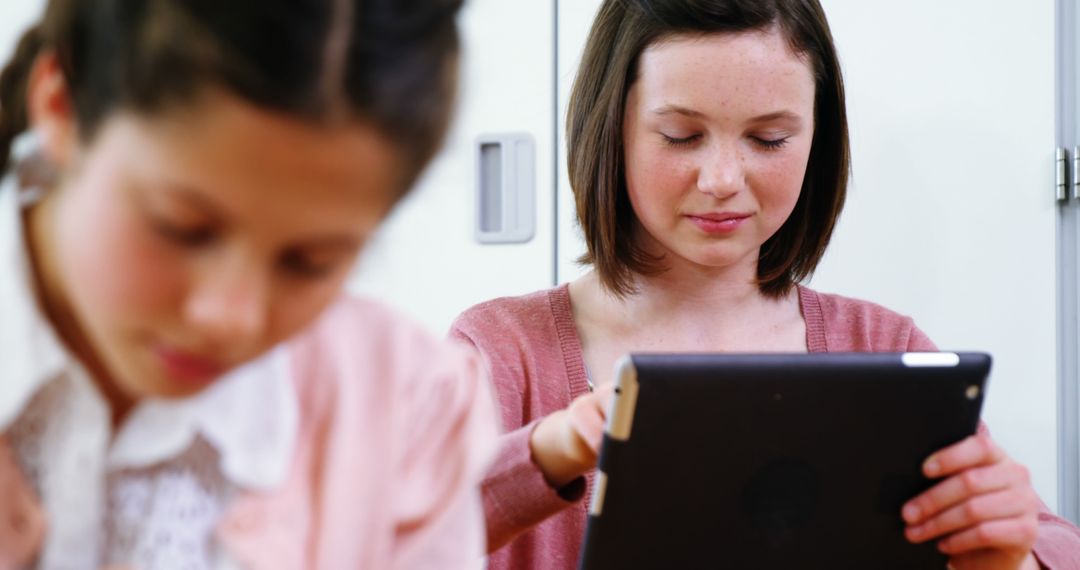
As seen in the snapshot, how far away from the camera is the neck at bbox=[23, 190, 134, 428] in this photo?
0.30 meters

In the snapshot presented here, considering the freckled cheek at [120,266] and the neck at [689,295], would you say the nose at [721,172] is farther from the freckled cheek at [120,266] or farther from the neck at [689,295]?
the freckled cheek at [120,266]

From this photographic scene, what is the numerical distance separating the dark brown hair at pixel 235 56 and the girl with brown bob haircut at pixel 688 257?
291 mm

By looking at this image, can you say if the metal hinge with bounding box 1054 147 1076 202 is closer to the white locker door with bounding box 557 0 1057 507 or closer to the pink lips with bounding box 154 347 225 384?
the white locker door with bounding box 557 0 1057 507

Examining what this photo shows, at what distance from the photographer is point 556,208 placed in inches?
44.4

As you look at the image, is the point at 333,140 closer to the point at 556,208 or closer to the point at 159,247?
the point at 159,247

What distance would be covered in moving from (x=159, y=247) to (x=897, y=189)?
933 millimetres

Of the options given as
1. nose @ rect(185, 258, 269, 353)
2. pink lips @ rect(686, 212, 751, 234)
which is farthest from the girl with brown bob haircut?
nose @ rect(185, 258, 269, 353)

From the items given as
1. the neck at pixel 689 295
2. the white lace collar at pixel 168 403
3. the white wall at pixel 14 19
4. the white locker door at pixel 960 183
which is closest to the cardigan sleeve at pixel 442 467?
the white lace collar at pixel 168 403

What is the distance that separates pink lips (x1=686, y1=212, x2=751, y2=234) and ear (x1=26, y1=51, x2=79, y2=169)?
19.4 inches

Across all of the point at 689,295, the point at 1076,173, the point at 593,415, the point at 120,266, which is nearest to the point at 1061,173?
the point at 1076,173

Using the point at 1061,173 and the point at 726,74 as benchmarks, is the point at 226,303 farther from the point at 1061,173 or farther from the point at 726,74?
the point at 1061,173

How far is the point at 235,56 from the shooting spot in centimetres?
28

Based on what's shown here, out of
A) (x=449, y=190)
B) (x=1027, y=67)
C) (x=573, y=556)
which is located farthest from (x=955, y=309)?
(x=449, y=190)

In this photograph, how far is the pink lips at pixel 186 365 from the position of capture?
0.30 m
